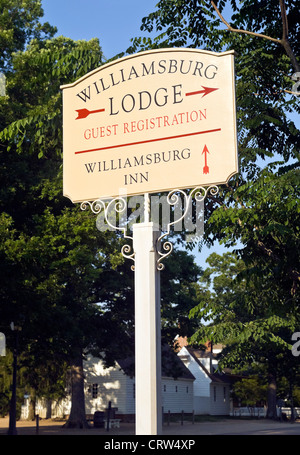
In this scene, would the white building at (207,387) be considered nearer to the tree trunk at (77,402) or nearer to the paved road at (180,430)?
the paved road at (180,430)

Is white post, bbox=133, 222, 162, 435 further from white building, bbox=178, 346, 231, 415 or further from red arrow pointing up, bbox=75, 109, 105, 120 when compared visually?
white building, bbox=178, 346, 231, 415

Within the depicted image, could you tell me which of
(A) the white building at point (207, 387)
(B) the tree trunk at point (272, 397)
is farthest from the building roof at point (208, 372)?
(B) the tree trunk at point (272, 397)

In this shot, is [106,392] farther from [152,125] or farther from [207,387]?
[152,125]

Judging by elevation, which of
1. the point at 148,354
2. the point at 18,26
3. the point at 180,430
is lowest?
the point at 180,430

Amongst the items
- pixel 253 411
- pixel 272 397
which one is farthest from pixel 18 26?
pixel 253 411

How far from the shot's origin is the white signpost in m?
6.29

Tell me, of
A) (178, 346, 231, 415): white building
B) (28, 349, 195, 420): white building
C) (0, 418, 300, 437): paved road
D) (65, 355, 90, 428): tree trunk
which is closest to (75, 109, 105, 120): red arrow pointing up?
(0, 418, 300, 437): paved road

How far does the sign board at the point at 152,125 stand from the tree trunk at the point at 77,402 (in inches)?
1469

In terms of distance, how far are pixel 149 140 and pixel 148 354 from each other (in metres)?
2.17

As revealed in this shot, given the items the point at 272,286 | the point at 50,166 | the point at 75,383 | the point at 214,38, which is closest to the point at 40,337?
the point at 50,166

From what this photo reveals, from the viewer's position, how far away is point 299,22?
16.3 metres

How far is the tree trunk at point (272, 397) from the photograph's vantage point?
62938 millimetres

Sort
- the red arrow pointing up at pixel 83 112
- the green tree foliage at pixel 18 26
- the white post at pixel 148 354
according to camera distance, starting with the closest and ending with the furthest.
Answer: the white post at pixel 148 354, the red arrow pointing up at pixel 83 112, the green tree foliage at pixel 18 26

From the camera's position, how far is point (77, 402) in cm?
4366
